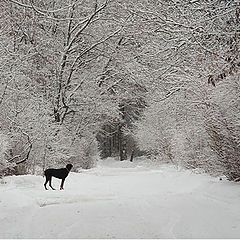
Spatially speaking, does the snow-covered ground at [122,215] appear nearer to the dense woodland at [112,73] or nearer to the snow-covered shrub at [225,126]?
the snow-covered shrub at [225,126]

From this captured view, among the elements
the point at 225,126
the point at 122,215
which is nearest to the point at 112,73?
the point at 225,126

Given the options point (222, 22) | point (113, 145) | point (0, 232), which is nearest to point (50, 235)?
point (0, 232)

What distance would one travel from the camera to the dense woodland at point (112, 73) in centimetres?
646

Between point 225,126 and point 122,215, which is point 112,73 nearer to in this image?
point 225,126

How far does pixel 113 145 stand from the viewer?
159ft

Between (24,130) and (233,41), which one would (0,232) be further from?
(24,130)

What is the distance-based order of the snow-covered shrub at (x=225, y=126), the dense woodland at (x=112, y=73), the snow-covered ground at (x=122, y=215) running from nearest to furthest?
A: the snow-covered ground at (x=122, y=215) < the dense woodland at (x=112, y=73) < the snow-covered shrub at (x=225, y=126)

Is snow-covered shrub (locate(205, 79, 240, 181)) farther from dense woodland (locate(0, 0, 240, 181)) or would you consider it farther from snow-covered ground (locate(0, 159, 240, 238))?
snow-covered ground (locate(0, 159, 240, 238))

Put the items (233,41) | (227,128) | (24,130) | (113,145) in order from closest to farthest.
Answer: (233,41) → (227,128) → (24,130) → (113,145)

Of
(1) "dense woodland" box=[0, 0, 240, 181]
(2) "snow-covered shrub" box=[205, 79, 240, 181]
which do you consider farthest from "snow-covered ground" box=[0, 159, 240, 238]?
(1) "dense woodland" box=[0, 0, 240, 181]

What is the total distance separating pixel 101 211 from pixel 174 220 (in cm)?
141

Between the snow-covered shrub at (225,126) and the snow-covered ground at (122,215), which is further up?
the snow-covered shrub at (225,126)

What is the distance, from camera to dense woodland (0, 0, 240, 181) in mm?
6465

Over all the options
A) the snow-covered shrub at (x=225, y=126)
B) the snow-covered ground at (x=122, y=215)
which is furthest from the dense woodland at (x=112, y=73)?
the snow-covered ground at (x=122, y=215)
